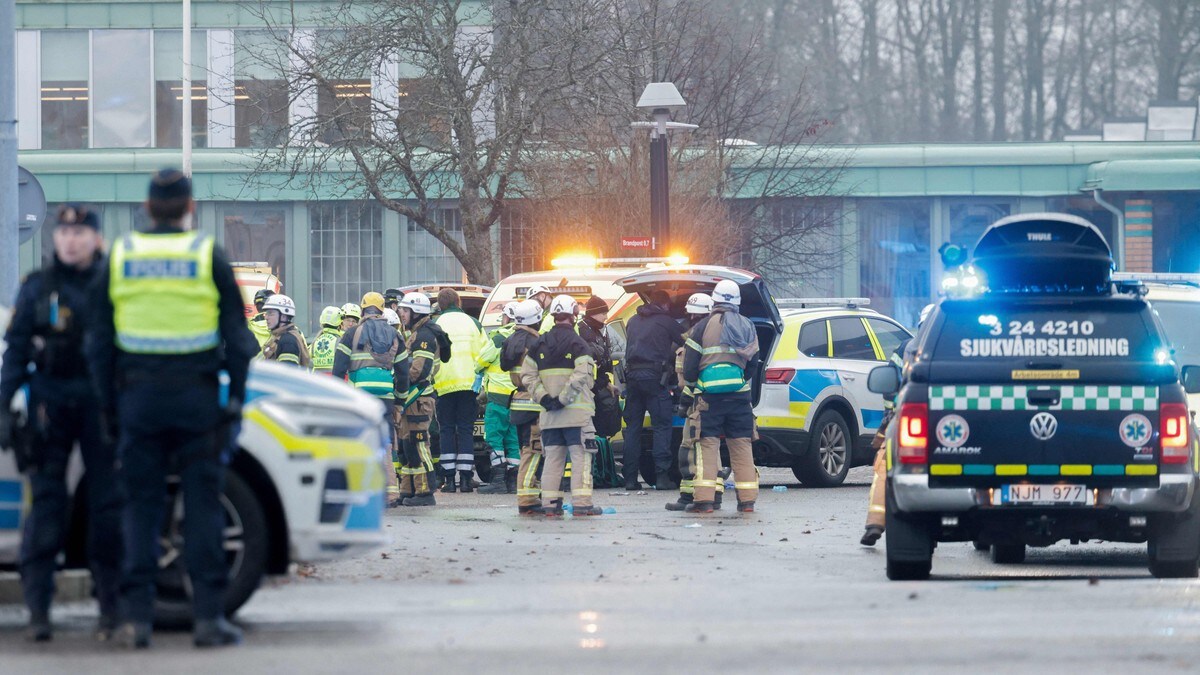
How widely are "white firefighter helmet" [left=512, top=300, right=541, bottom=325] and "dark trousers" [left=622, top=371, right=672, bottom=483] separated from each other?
82.6 inches

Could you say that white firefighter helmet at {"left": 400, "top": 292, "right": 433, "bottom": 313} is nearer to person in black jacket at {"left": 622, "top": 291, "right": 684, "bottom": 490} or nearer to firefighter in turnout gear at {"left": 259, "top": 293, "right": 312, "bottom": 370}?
firefighter in turnout gear at {"left": 259, "top": 293, "right": 312, "bottom": 370}

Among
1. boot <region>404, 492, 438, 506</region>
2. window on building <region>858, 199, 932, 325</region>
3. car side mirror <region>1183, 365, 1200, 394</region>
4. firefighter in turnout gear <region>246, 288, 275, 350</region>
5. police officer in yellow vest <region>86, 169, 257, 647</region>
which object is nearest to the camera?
police officer in yellow vest <region>86, 169, 257, 647</region>

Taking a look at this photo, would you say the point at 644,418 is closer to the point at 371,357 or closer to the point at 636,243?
the point at 371,357

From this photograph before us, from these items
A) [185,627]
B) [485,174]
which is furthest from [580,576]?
[485,174]

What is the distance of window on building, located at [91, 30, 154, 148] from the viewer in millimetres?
38906

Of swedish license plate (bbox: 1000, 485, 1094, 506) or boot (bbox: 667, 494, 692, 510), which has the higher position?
swedish license plate (bbox: 1000, 485, 1094, 506)

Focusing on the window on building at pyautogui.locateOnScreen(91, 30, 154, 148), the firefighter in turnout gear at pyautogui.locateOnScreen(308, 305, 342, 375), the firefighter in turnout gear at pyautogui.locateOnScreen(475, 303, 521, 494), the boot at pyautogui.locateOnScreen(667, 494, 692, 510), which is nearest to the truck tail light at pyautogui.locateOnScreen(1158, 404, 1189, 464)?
the boot at pyautogui.locateOnScreen(667, 494, 692, 510)

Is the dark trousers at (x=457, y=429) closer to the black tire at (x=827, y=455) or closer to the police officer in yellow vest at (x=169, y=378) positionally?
the black tire at (x=827, y=455)

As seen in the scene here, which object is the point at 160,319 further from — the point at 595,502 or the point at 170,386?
the point at 595,502

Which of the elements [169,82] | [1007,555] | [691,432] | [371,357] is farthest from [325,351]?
[169,82]

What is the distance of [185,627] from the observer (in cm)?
839

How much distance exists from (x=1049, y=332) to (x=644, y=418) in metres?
8.24

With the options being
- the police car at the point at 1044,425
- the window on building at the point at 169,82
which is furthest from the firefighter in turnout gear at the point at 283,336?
the window on building at the point at 169,82

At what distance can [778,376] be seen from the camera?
18.4 metres
